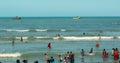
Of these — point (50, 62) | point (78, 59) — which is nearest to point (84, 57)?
point (78, 59)

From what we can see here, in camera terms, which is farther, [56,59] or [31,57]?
[31,57]

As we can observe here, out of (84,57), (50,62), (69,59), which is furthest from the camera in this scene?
(84,57)

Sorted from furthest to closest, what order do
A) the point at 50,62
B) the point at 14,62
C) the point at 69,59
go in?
the point at 14,62, the point at 69,59, the point at 50,62

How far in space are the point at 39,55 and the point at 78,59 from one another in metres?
5.76

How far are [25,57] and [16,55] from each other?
163 cm

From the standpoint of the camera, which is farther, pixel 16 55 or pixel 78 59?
pixel 16 55

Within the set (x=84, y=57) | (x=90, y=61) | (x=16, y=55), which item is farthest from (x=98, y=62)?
(x=16, y=55)

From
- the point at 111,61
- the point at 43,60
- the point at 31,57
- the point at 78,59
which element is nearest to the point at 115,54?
the point at 111,61

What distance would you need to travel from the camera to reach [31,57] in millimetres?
39969

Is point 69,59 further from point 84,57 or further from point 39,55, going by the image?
point 39,55

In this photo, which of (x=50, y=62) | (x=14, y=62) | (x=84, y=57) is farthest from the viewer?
(x=84, y=57)

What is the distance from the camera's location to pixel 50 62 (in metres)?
29.7

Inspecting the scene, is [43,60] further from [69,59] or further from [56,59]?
[69,59]

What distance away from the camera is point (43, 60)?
121 ft
